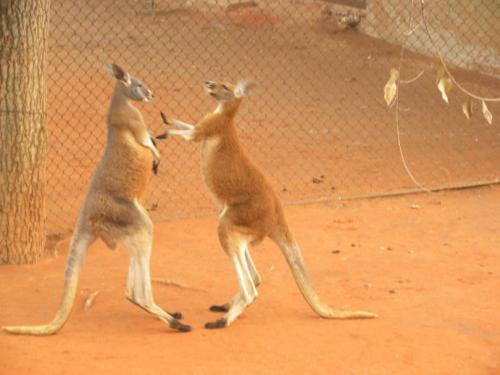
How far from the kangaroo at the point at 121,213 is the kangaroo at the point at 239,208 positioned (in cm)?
32

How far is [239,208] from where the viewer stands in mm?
6113

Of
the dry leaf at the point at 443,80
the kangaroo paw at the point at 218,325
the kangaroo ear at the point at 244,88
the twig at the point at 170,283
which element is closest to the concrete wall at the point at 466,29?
the kangaroo ear at the point at 244,88

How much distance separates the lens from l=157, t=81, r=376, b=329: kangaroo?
604 centimetres

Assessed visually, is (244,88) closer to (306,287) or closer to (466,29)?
(306,287)

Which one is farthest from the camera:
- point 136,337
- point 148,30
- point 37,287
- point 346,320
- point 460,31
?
point 148,30

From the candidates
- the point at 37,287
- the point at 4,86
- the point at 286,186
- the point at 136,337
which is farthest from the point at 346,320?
the point at 286,186

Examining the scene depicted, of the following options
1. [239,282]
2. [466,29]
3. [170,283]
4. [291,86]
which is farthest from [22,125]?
[466,29]

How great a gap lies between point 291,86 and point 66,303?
7.67 m

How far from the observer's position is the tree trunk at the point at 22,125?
7082 mm

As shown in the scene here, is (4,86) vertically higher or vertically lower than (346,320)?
higher

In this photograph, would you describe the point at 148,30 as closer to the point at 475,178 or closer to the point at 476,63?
the point at 476,63

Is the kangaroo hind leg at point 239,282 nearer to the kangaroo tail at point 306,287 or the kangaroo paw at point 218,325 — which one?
the kangaroo paw at point 218,325

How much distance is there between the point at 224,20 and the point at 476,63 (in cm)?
432

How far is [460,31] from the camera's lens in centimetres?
1295
